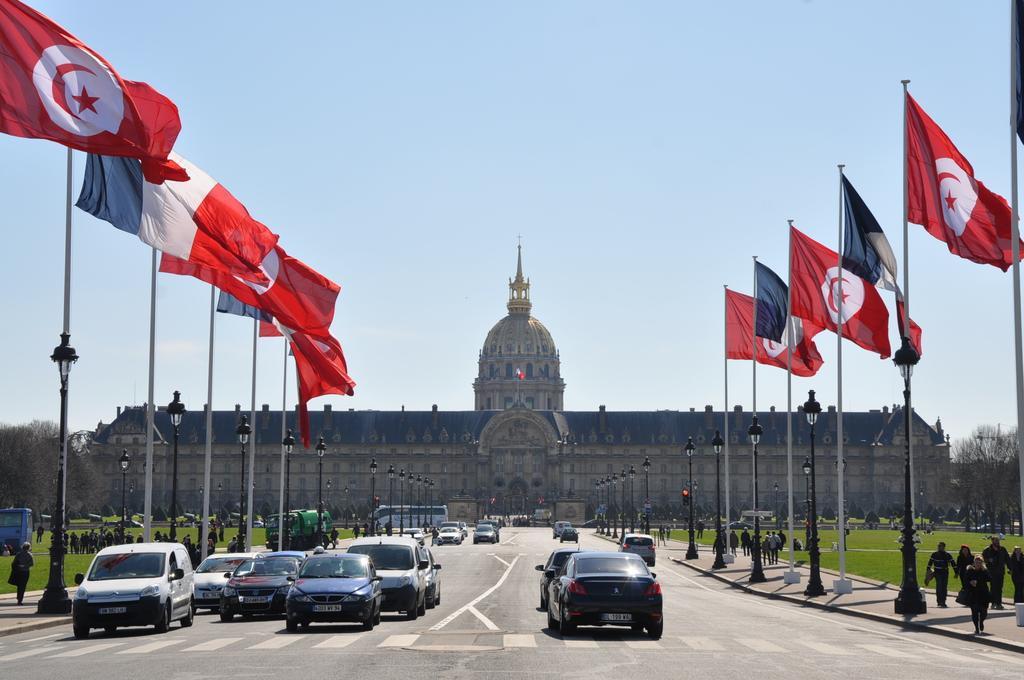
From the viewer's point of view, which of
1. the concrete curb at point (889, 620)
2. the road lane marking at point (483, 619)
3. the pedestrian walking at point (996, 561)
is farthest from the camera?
the pedestrian walking at point (996, 561)

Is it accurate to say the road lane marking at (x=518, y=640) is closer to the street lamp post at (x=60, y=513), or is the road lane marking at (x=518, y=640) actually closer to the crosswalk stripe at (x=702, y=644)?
the crosswalk stripe at (x=702, y=644)

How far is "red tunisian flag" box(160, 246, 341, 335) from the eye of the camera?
3509 cm

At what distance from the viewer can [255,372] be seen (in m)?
57.4

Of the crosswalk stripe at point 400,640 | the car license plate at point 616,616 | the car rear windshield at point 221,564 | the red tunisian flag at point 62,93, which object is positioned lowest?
the crosswalk stripe at point 400,640

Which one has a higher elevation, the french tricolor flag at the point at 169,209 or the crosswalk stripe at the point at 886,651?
the french tricolor flag at the point at 169,209

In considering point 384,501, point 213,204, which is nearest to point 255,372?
point 213,204

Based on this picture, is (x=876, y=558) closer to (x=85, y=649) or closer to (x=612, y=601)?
(x=612, y=601)

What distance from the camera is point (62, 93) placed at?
2497 centimetres

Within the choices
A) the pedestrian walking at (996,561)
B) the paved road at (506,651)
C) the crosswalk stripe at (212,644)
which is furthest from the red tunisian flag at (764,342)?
the crosswalk stripe at (212,644)

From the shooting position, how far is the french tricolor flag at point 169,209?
30.6m

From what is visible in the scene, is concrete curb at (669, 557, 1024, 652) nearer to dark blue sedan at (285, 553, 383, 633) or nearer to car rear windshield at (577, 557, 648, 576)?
car rear windshield at (577, 557, 648, 576)

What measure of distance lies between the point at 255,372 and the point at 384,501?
141629 mm

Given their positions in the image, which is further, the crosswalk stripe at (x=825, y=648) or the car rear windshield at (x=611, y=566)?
the car rear windshield at (x=611, y=566)

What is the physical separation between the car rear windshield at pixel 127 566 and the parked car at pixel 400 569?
431cm
